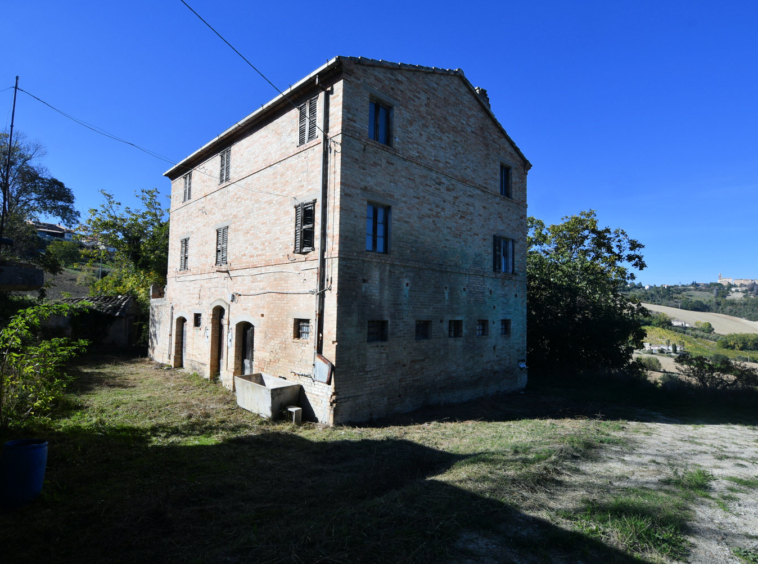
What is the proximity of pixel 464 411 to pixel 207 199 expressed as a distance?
38.3 ft

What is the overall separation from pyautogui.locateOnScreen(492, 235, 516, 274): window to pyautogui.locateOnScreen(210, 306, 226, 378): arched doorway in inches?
387

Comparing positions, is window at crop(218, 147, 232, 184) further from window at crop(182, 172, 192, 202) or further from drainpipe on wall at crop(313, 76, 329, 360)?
drainpipe on wall at crop(313, 76, 329, 360)

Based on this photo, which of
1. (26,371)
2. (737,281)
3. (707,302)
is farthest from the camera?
(737,281)

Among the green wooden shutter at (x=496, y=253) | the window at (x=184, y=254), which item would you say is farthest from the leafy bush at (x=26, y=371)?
the green wooden shutter at (x=496, y=253)

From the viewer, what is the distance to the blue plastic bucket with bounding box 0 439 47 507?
15.4 ft

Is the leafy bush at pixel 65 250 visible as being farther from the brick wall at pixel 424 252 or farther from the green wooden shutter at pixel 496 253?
the green wooden shutter at pixel 496 253

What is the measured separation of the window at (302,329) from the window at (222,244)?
4785 mm

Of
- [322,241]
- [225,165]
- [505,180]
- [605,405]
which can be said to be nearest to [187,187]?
[225,165]

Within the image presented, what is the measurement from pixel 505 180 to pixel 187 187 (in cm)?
1294

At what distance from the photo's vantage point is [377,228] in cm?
999

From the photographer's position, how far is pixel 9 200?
74.3 feet

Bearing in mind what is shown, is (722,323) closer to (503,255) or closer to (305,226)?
(503,255)

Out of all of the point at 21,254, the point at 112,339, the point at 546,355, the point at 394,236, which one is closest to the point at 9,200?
the point at 21,254

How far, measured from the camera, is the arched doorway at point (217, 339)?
13367 millimetres
